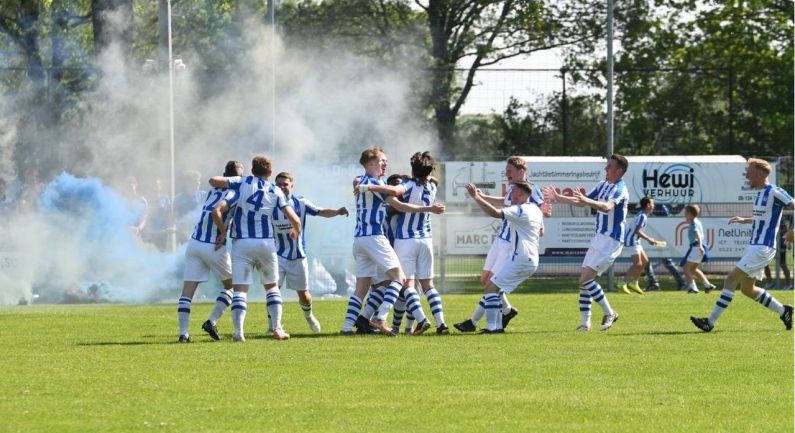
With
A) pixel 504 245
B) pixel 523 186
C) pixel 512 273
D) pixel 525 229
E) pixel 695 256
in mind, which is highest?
pixel 523 186

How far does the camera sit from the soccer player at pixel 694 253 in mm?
25969

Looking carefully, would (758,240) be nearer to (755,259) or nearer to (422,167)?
(755,259)

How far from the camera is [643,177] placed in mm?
28469

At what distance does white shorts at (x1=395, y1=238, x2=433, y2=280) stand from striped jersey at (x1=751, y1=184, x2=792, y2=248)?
3.75 meters

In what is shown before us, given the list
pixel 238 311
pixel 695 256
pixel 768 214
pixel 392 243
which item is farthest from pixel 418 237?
pixel 695 256

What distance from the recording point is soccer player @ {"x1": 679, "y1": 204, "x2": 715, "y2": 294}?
26.0m

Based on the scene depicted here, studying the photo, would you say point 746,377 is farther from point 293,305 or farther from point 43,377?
point 293,305

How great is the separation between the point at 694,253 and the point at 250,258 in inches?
516

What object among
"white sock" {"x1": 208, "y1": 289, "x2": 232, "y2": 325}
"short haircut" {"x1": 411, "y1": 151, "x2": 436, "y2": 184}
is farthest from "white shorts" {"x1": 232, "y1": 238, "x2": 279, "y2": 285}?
"short haircut" {"x1": 411, "y1": 151, "x2": 436, "y2": 184}

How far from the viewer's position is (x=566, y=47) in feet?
134

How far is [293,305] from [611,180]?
6846mm

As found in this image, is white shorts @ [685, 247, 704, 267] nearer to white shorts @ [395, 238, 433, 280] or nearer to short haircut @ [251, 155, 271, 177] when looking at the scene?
white shorts @ [395, 238, 433, 280]

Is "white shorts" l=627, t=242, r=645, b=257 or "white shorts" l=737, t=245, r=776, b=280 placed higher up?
"white shorts" l=737, t=245, r=776, b=280

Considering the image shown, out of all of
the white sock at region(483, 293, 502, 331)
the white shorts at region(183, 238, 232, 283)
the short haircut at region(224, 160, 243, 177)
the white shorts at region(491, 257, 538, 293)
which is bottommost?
the white sock at region(483, 293, 502, 331)
